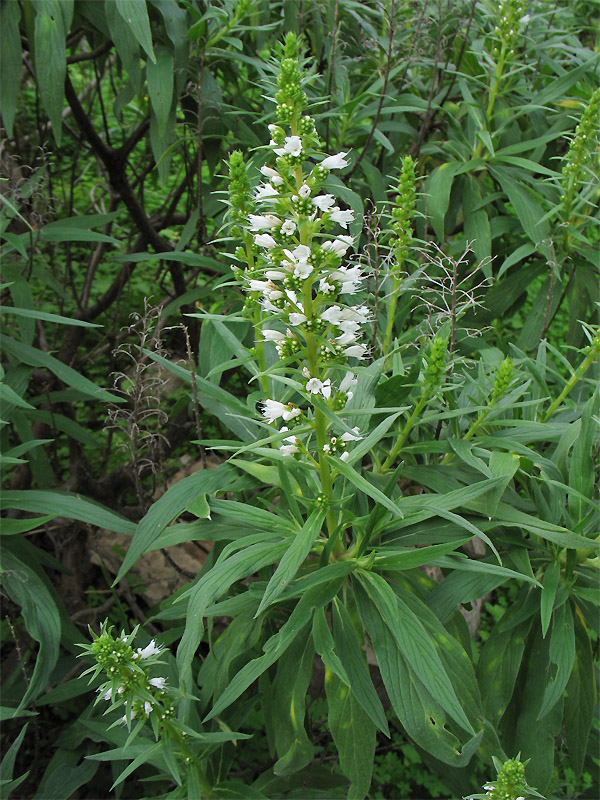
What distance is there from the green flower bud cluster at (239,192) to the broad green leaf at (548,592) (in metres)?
1.35

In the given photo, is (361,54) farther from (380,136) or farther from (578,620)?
(578,620)

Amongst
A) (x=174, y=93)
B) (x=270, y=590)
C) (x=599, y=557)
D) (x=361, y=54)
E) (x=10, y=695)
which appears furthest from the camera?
(x=361, y=54)

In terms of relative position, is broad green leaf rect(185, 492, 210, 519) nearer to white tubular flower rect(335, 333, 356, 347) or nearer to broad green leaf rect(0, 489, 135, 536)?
broad green leaf rect(0, 489, 135, 536)

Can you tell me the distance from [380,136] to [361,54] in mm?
1047

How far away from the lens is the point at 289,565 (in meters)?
1.64

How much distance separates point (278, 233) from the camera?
60.6 inches

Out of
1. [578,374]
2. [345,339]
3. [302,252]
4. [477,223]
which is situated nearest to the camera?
[302,252]

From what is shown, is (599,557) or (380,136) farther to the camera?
(380,136)

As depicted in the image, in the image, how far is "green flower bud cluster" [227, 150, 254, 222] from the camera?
1.90 metres

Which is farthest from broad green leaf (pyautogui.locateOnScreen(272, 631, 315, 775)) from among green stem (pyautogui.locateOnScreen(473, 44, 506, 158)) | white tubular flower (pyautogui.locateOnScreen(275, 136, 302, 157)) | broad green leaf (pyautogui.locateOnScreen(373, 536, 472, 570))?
green stem (pyautogui.locateOnScreen(473, 44, 506, 158))

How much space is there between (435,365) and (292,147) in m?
0.71

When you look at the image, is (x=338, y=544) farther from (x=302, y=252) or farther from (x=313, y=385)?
(x=302, y=252)

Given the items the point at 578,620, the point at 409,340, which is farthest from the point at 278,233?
the point at 578,620

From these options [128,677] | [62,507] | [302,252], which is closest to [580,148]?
Answer: [302,252]
